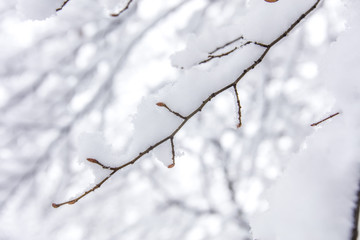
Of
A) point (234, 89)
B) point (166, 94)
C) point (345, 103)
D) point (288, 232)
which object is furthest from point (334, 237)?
point (166, 94)

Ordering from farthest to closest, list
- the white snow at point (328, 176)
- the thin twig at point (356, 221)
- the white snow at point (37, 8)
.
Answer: the white snow at point (37, 8) < the white snow at point (328, 176) < the thin twig at point (356, 221)

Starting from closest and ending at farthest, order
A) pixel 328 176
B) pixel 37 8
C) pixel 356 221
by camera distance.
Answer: pixel 356 221, pixel 328 176, pixel 37 8

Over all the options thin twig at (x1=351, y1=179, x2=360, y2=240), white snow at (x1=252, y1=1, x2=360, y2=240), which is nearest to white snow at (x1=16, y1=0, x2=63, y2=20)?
white snow at (x1=252, y1=1, x2=360, y2=240)

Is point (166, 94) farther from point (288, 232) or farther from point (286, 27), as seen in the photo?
point (288, 232)

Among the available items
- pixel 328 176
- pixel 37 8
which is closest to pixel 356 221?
pixel 328 176

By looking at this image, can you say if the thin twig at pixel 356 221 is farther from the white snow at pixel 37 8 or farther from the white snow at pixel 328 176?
the white snow at pixel 37 8

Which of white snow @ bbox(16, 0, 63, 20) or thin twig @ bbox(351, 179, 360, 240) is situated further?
white snow @ bbox(16, 0, 63, 20)

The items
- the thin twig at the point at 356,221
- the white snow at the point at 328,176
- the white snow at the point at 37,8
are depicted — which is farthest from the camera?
the white snow at the point at 37,8

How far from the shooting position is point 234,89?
114 centimetres

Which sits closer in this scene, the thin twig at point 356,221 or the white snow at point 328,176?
the thin twig at point 356,221

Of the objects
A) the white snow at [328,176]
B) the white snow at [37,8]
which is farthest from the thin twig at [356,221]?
the white snow at [37,8]

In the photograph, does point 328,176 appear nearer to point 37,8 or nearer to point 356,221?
point 356,221

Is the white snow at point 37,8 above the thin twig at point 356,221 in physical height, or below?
above

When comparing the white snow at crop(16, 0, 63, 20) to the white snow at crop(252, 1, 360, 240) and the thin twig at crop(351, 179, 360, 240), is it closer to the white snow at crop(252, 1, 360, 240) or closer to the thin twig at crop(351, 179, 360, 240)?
the white snow at crop(252, 1, 360, 240)
